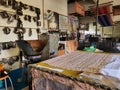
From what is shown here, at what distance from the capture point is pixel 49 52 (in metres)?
3.23

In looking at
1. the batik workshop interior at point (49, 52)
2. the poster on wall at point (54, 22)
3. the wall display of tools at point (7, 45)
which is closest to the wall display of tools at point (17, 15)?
the batik workshop interior at point (49, 52)

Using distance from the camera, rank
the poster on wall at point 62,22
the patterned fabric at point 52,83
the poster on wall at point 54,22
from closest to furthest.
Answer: the patterned fabric at point 52,83
the poster on wall at point 54,22
the poster on wall at point 62,22

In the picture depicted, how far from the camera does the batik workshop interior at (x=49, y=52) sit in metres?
1.03

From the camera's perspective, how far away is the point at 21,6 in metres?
3.22

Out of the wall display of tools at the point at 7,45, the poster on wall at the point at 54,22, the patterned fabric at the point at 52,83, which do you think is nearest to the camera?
the patterned fabric at the point at 52,83

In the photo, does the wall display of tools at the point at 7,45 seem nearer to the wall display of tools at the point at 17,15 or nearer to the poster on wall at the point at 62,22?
the wall display of tools at the point at 17,15

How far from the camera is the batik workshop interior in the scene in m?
1.03

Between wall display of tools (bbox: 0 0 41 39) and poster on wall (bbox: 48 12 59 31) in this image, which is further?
poster on wall (bbox: 48 12 59 31)

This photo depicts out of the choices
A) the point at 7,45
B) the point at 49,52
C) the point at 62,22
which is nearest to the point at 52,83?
the point at 49,52

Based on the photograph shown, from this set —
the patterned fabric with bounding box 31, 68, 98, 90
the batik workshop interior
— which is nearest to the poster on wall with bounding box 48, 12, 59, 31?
the batik workshop interior

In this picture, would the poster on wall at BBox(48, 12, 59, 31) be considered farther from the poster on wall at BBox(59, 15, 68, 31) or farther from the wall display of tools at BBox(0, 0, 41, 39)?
the wall display of tools at BBox(0, 0, 41, 39)

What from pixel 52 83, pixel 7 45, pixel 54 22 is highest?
pixel 54 22

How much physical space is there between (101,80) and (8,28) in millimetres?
2737

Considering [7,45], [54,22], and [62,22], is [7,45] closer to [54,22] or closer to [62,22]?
[54,22]
